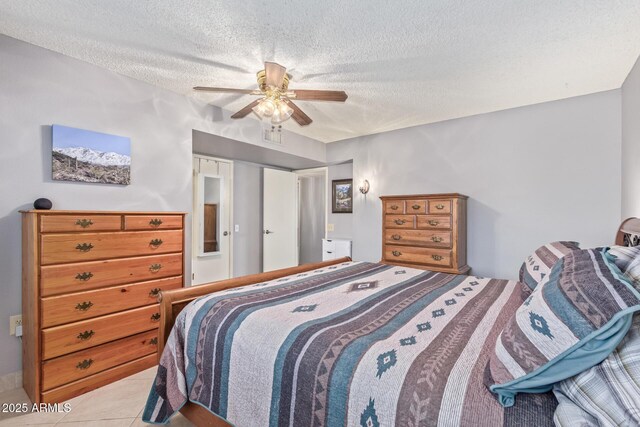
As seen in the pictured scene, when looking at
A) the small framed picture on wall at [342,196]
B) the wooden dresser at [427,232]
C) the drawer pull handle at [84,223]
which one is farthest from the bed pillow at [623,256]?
the small framed picture on wall at [342,196]

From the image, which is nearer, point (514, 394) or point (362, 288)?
point (514, 394)

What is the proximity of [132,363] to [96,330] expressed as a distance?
422 millimetres

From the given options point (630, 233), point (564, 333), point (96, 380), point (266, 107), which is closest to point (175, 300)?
point (96, 380)

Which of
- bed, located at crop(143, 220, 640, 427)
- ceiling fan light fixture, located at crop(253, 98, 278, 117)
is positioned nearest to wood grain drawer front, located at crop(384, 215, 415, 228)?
bed, located at crop(143, 220, 640, 427)

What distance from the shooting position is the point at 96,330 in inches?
83.1

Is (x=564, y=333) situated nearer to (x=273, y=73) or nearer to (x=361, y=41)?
(x=361, y=41)

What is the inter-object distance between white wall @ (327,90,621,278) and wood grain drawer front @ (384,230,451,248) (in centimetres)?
52

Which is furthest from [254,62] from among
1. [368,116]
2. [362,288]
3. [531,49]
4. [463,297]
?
[463,297]

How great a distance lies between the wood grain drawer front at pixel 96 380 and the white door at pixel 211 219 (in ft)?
5.43

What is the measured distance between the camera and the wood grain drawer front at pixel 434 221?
321 cm

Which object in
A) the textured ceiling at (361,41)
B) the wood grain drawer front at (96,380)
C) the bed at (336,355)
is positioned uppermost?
the textured ceiling at (361,41)

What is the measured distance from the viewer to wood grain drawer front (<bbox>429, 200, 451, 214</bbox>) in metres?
3.21

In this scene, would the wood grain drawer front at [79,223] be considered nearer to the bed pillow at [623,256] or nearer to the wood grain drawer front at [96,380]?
the wood grain drawer front at [96,380]

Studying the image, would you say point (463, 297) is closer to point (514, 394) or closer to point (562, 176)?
point (514, 394)
